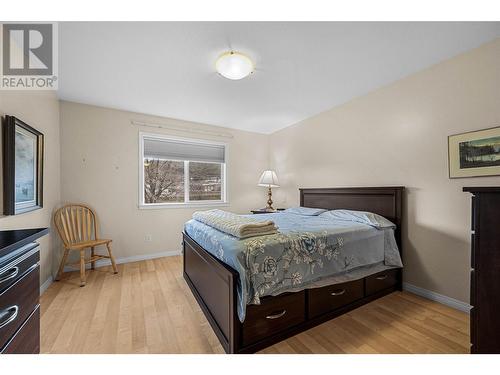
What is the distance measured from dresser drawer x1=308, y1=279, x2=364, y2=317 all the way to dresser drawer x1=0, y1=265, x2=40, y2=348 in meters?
1.73

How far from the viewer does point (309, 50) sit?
1.91 meters

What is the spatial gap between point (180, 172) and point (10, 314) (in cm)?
312

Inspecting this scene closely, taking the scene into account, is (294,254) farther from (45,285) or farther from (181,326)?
(45,285)

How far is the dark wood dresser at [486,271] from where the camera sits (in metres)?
1.06

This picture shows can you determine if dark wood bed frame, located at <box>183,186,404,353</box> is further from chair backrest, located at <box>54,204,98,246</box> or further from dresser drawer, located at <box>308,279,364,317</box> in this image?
chair backrest, located at <box>54,204,98,246</box>

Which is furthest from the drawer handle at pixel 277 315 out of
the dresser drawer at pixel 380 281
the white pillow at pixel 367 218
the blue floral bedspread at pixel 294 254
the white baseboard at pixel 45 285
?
the white baseboard at pixel 45 285

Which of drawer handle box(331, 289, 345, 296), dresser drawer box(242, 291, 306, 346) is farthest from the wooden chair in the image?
drawer handle box(331, 289, 345, 296)

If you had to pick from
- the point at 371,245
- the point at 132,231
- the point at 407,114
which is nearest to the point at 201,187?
the point at 132,231

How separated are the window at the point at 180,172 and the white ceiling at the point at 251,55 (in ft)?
2.51

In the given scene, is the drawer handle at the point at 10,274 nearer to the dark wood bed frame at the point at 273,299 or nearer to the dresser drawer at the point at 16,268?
the dresser drawer at the point at 16,268

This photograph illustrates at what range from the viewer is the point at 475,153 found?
1898mm

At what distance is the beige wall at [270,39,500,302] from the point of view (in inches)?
76.0

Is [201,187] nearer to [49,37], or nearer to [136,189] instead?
[136,189]

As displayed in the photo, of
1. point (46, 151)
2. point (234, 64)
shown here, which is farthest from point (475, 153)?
point (46, 151)
